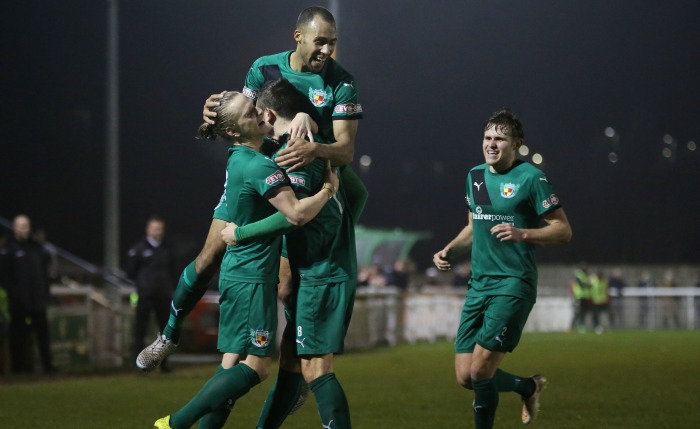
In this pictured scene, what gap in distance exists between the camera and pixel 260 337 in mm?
6332

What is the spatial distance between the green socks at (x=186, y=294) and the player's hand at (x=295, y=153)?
1165mm

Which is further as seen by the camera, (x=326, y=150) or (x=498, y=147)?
(x=498, y=147)

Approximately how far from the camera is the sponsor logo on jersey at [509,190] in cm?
762

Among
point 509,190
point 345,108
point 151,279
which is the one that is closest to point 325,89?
point 345,108

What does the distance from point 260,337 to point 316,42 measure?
1.70 m

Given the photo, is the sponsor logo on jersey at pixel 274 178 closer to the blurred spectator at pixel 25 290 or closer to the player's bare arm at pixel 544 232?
the player's bare arm at pixel 544 232

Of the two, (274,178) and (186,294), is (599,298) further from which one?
(274,178)

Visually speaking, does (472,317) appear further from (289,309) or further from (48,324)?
(48,324)

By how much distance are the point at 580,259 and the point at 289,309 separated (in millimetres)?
48549

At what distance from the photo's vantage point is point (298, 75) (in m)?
6.70

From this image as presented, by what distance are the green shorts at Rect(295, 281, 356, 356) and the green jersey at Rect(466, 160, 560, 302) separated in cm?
162

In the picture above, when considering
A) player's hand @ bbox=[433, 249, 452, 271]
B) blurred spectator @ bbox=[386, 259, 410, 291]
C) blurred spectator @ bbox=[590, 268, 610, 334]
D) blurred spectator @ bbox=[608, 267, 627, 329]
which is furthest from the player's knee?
blurred spectator @ bbox=[608, 267, 627, 329]

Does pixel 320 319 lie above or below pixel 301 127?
below

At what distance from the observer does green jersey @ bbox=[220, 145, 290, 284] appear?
6289 mm
